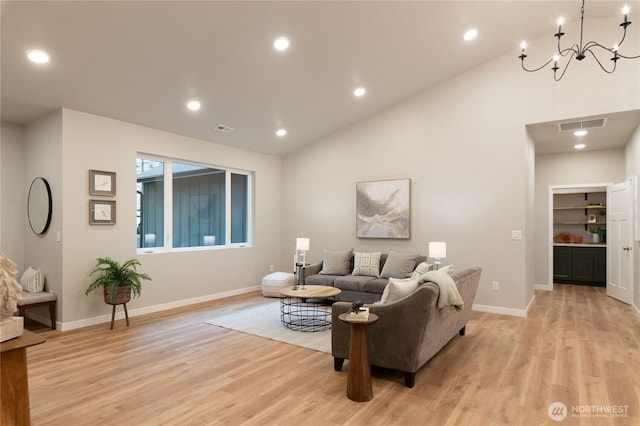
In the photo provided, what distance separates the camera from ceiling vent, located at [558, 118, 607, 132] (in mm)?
5086

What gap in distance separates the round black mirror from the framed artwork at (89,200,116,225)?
48cm

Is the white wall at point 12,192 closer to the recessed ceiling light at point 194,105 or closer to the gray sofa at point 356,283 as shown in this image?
the recessed ceiling light at point 194,105

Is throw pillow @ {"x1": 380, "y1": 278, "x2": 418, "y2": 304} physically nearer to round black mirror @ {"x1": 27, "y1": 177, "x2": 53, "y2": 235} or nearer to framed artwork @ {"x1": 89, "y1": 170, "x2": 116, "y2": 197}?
framed artwork @ {"x1": 89, "y1": 170, "x2": 116, "y2": 197}

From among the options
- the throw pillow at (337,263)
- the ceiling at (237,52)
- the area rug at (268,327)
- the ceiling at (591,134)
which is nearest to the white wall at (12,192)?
the ceiling at (237,52)

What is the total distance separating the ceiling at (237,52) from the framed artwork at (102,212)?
1.17m

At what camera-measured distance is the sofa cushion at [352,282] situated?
5688mm

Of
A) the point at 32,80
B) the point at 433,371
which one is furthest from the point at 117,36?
the point at 433,371

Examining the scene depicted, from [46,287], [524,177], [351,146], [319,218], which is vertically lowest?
[46,287]

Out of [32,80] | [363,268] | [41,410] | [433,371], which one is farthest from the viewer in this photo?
[363,268]

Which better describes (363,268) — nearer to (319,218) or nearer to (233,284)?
(319,218)

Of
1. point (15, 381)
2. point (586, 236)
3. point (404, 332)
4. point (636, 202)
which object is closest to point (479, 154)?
point (636, 202)

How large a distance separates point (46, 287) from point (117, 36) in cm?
333

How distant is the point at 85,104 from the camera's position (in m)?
4.59

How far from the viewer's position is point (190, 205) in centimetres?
636
